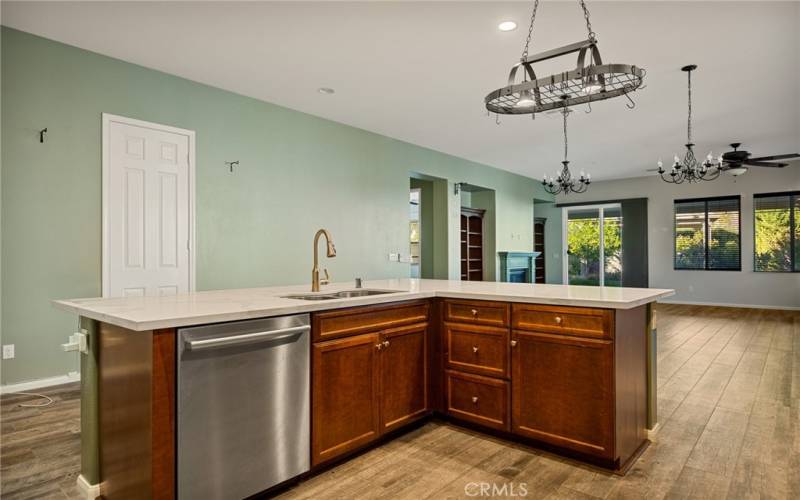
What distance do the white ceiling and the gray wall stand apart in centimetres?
343

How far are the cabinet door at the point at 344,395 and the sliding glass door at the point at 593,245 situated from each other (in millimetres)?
9723

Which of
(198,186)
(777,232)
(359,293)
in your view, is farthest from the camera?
(777,232)

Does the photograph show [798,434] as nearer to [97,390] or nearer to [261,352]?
[261,352]

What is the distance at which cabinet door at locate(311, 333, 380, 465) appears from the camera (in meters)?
2.16

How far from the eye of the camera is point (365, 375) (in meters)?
2.40

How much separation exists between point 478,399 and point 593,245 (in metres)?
9.46

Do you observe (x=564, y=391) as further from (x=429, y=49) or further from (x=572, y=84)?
(x=429, y=49)

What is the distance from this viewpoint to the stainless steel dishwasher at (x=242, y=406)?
1.70 m

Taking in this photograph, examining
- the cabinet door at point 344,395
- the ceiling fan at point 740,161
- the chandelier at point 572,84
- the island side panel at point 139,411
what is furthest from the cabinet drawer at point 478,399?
the ceiling fan at point 740,161

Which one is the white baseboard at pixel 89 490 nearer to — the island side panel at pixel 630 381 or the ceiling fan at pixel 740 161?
the island side panel at pixel 630 381

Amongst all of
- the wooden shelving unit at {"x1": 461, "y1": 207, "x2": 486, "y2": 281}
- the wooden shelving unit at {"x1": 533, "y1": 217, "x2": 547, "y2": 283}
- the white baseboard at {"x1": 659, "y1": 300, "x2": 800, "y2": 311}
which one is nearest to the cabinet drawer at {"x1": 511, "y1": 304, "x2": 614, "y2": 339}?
the wooden shelving unit at {"x1": 461, "y1": 207, "x2": 486, "y2": 281}

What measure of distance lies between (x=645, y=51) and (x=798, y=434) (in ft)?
9.64

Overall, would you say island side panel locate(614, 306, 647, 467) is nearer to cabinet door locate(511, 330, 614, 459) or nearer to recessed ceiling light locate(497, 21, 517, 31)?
cabinet door locate(511, 330, 614, 459)

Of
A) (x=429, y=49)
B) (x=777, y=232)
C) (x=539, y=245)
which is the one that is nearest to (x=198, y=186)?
(x=429, y=49)
